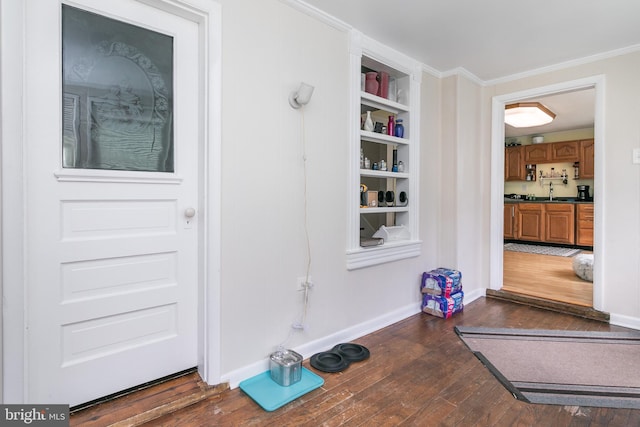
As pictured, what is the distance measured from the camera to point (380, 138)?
2.86 metres

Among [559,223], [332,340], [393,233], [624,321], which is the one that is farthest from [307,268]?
[559,223]

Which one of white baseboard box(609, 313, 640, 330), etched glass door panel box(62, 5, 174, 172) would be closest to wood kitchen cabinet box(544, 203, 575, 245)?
white baseboard box(609, 313, 640, 330)

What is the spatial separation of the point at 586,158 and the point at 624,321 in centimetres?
511

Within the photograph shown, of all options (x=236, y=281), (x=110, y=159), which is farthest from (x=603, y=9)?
(x=110, y=159)

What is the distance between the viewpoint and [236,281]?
1.96 metres

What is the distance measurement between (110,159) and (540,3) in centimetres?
276

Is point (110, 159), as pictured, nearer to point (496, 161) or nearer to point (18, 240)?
point (18, 240)

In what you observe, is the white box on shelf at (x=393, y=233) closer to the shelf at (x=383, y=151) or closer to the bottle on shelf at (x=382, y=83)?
the shelf at (x=383, y=151)

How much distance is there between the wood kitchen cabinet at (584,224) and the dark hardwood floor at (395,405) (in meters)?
5.73

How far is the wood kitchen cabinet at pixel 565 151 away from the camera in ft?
22.5

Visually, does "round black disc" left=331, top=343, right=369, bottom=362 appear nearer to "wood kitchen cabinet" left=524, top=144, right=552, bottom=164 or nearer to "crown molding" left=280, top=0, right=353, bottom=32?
"crown molding" left=280, top=0, right=353, bottom=32

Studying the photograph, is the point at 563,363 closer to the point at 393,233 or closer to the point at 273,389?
the point at 393,233

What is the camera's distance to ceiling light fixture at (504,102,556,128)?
4.52 metres

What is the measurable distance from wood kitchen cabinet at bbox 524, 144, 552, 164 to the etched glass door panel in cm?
787
